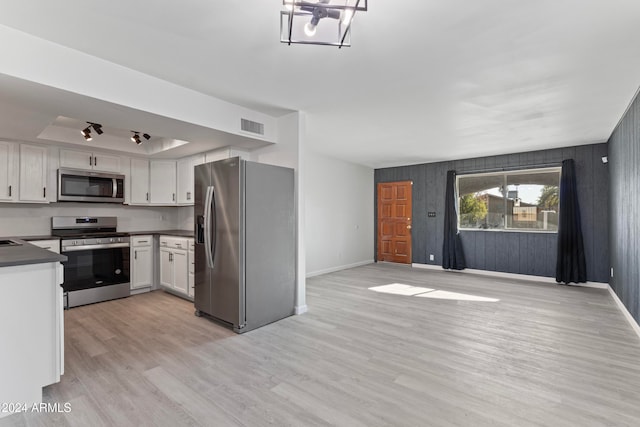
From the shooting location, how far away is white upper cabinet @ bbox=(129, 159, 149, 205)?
4934mm

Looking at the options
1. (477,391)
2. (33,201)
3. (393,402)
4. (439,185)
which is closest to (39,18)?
(33,201)

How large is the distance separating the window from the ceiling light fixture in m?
5.41

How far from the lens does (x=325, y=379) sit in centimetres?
231

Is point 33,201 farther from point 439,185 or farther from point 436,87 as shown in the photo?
point 439,185

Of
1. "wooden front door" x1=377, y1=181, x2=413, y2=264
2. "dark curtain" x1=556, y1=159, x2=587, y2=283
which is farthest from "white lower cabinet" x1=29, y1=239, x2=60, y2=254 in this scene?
"dark curtain" x1=556, y1=159, x2=587, y2=283

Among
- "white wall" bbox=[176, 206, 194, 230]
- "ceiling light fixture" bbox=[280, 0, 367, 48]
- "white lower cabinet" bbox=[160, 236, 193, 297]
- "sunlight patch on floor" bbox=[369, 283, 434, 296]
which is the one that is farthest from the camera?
"white wall" bbox=[176, 206, 194, 230]

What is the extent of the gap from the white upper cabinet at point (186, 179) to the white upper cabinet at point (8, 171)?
1964 millimetres

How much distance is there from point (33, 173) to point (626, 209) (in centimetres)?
737

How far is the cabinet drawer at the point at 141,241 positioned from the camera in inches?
184

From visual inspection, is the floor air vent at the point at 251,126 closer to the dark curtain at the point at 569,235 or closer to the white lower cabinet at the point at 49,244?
the white lower cabinet at the point at 49,244

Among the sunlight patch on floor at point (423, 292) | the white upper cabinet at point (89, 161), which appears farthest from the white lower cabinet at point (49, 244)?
the sunlight patch on floor at point (423, 292)

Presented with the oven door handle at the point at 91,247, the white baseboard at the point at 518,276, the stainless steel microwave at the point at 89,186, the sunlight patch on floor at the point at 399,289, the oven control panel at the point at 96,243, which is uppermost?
the stainless steel microwave at the point at 89,186

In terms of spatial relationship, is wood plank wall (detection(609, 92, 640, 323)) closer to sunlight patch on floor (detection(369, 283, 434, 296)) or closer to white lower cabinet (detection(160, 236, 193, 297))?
sunlight patch on floor (detection(369, 283, 434, 296))

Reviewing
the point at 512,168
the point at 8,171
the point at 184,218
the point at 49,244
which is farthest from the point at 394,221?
the point at 8,171
